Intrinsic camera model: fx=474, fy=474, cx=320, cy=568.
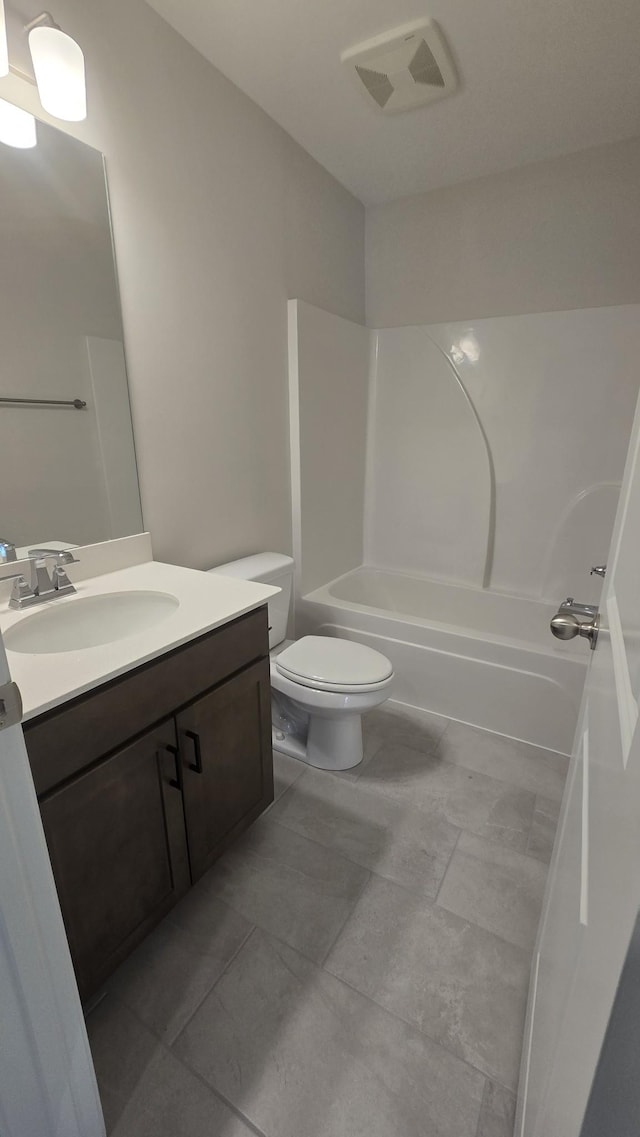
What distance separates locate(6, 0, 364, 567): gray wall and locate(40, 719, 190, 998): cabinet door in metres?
0.85

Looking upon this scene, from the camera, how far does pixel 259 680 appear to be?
1365mm

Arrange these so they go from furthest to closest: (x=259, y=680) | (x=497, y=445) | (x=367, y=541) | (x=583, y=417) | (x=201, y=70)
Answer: (x=367, y=541)
(x=497, y=445)
(x=583, y=417)
(x=201, y=70)
(x=259, y=680)

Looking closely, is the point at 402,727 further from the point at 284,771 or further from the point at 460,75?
the point at 460,75

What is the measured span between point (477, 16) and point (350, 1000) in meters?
2.72

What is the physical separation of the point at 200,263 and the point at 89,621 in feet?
4.20

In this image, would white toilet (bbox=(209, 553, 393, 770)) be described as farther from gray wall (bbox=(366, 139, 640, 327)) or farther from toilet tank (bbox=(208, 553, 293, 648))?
gray wall (bbox=(366, 139, 640, 327))

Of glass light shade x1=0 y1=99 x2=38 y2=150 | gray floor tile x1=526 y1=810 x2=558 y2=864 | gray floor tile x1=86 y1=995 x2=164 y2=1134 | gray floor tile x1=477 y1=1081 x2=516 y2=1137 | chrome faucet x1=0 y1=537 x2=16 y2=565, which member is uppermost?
glass light shade x1=0 y1=99 x2=38 y2=150

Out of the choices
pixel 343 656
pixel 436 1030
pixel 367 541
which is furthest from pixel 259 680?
pixel 367 541

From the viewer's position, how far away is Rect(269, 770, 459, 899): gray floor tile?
4.79 ft

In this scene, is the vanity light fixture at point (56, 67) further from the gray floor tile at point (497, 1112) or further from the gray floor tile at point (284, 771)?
the gray floor tile at point (497, 1112)

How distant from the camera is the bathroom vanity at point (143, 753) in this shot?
2.93ft

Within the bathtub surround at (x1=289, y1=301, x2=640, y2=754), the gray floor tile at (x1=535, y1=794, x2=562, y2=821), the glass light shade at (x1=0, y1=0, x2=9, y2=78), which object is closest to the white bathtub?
the bathtub surround at (x1=289, y1=301, x2=640, y2=754)

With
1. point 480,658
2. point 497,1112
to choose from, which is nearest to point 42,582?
point 497,1112

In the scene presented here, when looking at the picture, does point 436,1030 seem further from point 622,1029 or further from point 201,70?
point 201,70
